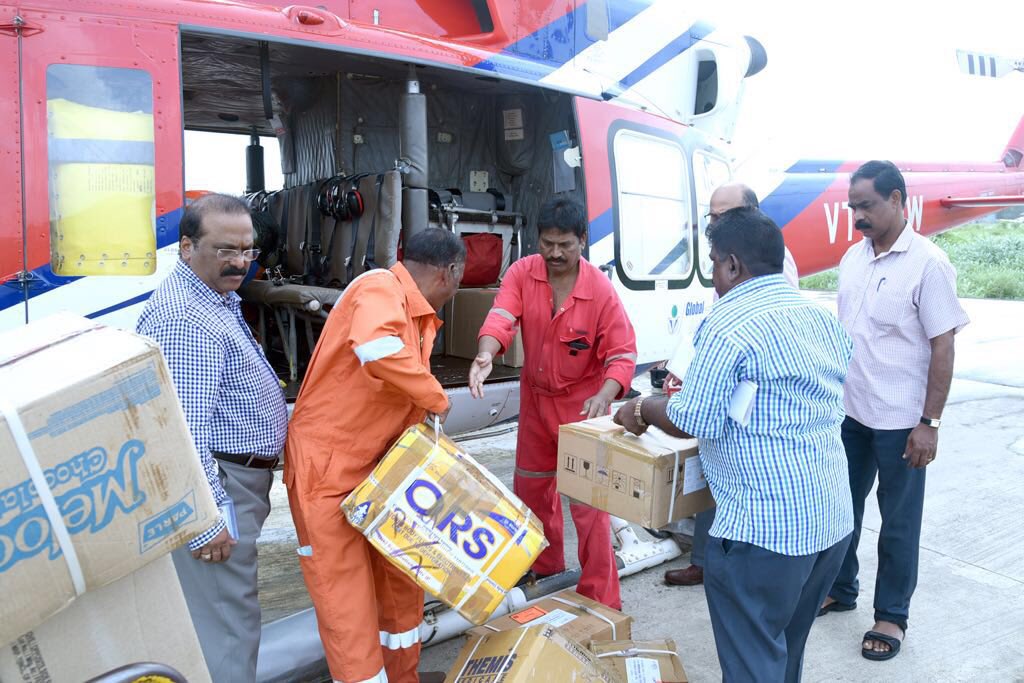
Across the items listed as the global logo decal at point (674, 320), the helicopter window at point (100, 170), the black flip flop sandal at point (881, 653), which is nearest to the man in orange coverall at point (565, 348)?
the black flip flop sandal at point (881, 653)

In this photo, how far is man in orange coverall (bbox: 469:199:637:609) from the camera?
10.2 feet

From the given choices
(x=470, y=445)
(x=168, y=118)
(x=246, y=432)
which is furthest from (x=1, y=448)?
(x=470, y=445)

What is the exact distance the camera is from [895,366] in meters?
2.95

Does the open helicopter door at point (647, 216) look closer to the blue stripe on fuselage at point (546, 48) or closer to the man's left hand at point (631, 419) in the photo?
the blue stripe on fuselage at point (546, 48)

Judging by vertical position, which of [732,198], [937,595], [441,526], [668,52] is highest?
[668,52]

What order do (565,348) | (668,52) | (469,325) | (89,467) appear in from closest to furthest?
1. (89,467)
2. (565,348)
3. (469,325)
4. (668,52)

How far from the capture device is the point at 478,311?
15.5 feet

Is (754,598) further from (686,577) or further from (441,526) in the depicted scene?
(686,577)

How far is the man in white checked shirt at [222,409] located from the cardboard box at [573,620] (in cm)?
87

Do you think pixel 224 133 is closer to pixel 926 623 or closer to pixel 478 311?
pixel 478 311

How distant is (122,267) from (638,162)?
10.4 feet

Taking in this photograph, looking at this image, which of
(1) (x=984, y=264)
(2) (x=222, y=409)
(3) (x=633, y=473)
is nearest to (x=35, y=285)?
(2) (x=222, y=409)

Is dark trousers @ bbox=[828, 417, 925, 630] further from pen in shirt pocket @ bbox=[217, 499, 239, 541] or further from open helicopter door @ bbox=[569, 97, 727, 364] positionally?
pen in shirt pocket @ bbox=[217, 499, 239, 541]

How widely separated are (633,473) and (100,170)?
233 centimetres
